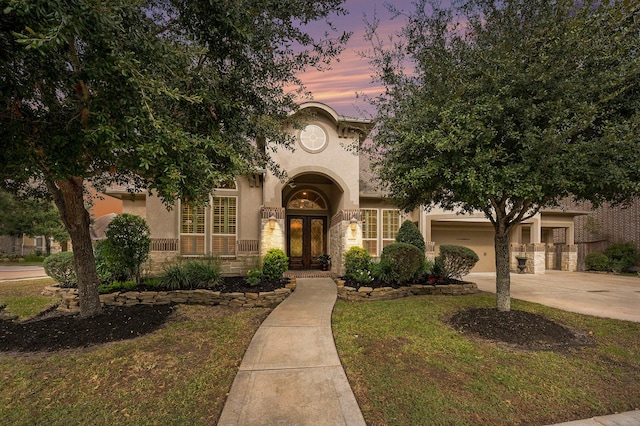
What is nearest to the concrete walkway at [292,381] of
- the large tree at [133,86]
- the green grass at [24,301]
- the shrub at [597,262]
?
the large tree at [133,86]

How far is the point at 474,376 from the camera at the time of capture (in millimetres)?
3900

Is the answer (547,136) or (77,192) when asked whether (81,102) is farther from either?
(547,136)

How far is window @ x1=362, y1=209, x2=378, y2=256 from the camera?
506 inches

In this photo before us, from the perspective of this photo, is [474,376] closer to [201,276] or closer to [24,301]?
[201,276]

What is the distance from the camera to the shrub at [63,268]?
864cm

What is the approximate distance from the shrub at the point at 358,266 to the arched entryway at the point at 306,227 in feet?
13.5

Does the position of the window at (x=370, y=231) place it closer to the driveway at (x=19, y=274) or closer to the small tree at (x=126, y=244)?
the small tree at (x=126, y=244)

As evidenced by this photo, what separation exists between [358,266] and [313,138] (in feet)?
16.8

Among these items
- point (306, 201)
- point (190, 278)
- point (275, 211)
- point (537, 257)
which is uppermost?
point (306, 201)

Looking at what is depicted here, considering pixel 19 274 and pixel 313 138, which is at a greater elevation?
pixel 313 138

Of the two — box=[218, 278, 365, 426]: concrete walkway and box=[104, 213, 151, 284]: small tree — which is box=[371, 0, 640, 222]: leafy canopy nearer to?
box=[218, 278, 365, 426]: concrete walkway

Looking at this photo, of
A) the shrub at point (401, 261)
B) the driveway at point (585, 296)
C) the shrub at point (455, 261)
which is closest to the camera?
the driveway at point (585, 296)

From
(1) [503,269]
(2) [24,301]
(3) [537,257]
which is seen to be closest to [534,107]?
(1) [503,269]

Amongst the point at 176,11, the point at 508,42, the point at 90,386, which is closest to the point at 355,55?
the point at 508,42
